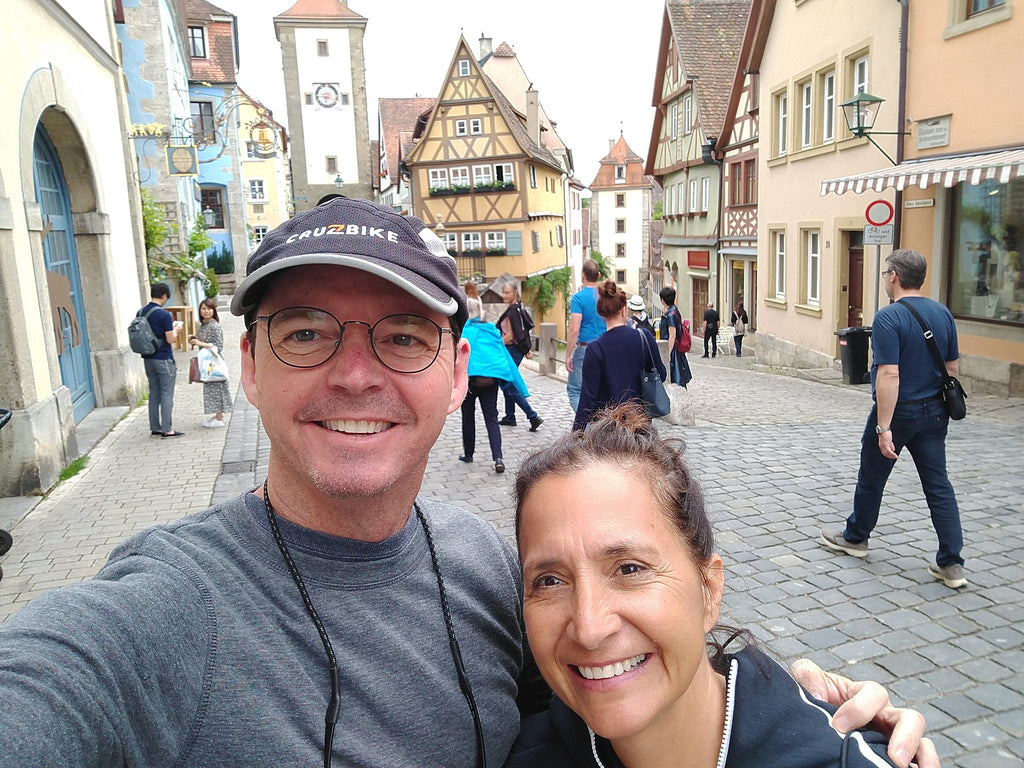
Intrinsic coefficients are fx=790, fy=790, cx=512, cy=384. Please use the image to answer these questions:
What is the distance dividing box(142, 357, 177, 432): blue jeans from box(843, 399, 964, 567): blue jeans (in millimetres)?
7625

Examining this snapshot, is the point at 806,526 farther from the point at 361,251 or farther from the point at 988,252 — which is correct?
the point at 988,252

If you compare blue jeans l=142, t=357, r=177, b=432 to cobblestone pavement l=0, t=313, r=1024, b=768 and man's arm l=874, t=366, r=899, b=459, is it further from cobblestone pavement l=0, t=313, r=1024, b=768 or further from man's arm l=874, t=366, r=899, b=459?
man's arm l=874, t=366, r=899, b=459

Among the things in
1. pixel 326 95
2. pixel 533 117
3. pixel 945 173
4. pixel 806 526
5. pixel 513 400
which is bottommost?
pixel 806 526

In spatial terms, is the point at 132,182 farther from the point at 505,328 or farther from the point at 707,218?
the point at 707,218

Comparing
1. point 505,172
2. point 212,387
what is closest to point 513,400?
point 212,387

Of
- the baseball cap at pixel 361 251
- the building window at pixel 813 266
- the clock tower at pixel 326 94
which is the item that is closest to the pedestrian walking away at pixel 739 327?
the building window at pixel 813 266

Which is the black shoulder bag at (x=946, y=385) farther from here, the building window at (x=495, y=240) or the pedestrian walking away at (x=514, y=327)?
the building window at (x=495, y=240)

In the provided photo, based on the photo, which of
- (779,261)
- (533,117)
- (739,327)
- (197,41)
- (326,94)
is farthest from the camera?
(326,94)

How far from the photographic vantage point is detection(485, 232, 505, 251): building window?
113ft

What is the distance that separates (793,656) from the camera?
12.9 ft

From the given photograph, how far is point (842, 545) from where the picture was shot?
5289 millimetres

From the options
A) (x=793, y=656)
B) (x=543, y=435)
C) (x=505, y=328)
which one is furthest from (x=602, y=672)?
(x=505, y=328)

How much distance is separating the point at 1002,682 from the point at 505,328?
7.50m

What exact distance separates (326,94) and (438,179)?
15.1m
